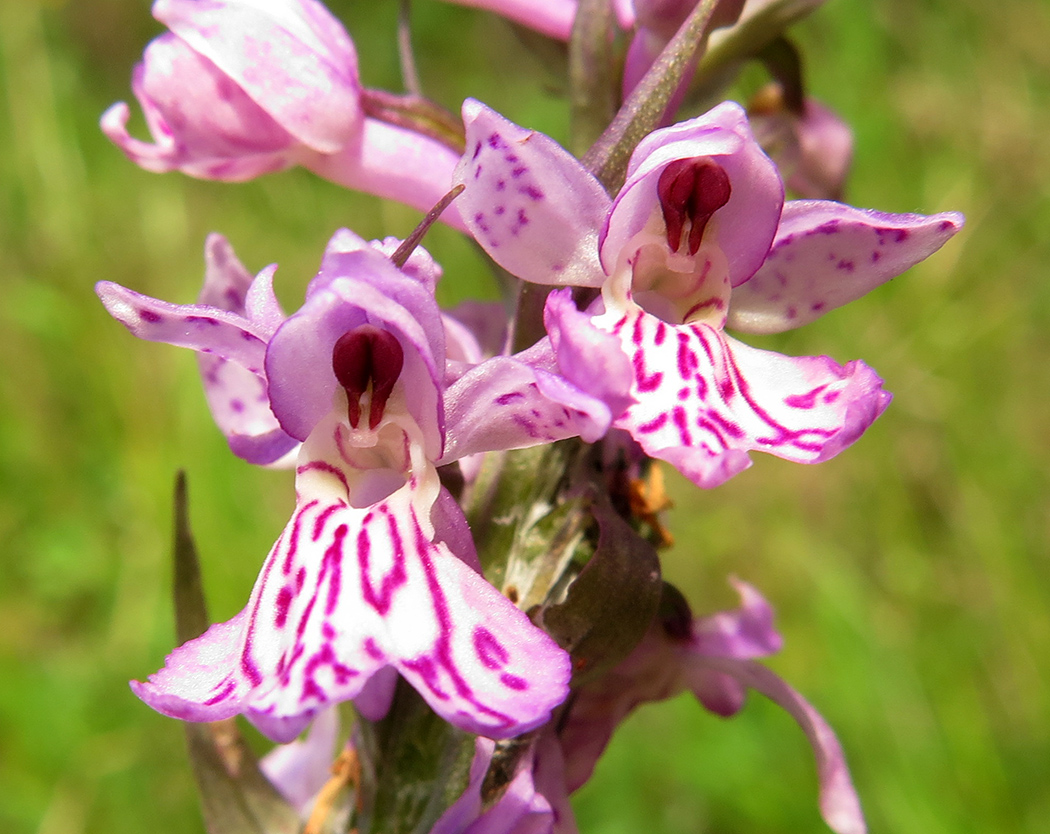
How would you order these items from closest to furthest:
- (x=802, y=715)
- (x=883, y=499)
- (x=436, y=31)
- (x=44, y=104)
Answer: (x=802, y=715)
(x=883, y=499)
(x=44, y=104)
(x=436, y=31)

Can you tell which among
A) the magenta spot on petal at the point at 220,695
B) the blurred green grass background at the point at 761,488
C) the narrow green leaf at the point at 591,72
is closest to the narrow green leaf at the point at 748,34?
the narrow green leaf at the point at 591,72

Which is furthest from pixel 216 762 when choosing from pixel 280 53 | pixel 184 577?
pixel 280 53

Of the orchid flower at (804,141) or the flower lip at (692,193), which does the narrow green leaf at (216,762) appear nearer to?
the flower lip at (692,193)

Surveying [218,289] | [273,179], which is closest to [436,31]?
[273,179]

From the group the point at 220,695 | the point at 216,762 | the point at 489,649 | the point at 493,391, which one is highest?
the point at 493,391

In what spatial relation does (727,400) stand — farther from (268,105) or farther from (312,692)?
(268,105)

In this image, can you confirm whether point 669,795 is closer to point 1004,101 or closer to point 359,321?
point 359,321
